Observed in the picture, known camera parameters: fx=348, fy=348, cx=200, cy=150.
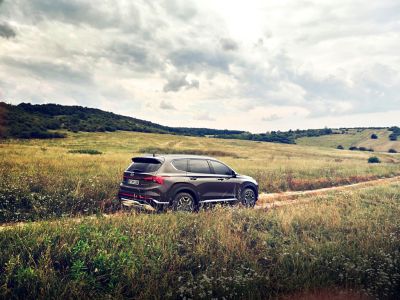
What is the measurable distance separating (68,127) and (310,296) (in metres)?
75.8

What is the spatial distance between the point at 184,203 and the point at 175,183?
29.4 inches

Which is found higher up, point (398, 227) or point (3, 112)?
point (3, 112)

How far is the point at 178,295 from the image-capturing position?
5254 millimetres

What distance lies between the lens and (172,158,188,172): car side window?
10.8 m

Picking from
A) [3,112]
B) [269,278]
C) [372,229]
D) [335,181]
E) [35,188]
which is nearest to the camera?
[3,112]

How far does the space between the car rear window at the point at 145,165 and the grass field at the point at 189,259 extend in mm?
1936

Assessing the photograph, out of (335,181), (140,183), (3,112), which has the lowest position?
(335,181)

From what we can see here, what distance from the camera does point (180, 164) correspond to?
11000 mm

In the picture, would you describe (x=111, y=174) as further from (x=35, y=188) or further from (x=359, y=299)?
(x=359, y=299)

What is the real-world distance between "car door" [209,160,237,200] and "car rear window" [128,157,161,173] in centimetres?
230

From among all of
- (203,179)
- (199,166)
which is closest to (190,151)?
(199,166)

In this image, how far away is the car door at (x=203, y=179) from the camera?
11.2m

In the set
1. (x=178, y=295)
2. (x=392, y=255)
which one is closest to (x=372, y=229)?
(x=392, y=255)

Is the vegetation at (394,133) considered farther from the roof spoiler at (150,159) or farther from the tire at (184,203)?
the roof spoiler at (150,159)
